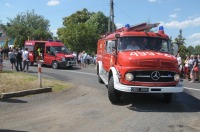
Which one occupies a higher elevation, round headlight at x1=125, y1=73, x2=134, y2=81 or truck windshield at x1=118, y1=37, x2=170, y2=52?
truck windshield at x1=118, y1=37, x2=170, y2=52

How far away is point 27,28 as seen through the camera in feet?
245

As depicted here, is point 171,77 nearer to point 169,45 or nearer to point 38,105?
point 169,45

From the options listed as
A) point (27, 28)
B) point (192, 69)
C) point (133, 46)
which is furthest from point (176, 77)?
point (27, 28)

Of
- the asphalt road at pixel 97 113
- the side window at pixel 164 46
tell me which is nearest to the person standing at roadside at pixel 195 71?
the asphalt road at pixel 97 113

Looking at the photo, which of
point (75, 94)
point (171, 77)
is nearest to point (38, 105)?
point (75, 94)

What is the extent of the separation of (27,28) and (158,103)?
67089 mm

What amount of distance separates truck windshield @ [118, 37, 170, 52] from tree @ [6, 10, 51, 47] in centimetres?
5531

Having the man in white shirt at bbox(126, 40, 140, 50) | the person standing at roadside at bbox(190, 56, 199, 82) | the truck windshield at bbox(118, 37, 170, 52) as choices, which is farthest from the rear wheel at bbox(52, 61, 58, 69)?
the man in white shirt at bbox(126, 40, 140, 50)

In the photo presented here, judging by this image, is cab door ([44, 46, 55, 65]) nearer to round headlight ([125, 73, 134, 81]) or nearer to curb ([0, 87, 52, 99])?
curb ([0, 87, 52, 99])

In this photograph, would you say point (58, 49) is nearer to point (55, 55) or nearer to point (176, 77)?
point (55, 55)

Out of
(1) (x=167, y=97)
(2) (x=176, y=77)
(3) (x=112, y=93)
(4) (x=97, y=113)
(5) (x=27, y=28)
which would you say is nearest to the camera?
(4) (x=97, y=113)

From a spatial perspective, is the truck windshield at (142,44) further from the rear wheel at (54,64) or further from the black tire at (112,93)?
the rear wheel at (54,64)

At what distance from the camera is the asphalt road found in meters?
7.73

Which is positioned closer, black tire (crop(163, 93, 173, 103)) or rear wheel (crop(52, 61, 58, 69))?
black tire (crop(163, 93, 173, 103))
